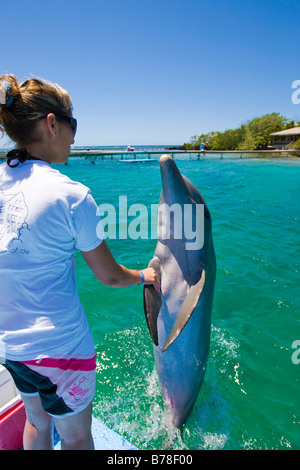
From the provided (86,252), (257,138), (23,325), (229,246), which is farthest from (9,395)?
(257,138)

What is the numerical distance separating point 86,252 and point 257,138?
69.1 m

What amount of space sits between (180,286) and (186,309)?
300mm

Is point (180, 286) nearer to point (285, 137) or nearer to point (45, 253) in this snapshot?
point (45, 253)

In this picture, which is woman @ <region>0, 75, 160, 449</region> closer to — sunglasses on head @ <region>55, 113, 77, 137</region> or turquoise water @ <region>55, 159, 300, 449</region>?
sunglasses on head @ <region>55, 113, 77, 137</region>

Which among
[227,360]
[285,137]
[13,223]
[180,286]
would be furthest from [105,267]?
[285,137]

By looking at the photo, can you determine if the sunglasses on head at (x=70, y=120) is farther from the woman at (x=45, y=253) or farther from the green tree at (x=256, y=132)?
the green tree at (x=256, y=132)

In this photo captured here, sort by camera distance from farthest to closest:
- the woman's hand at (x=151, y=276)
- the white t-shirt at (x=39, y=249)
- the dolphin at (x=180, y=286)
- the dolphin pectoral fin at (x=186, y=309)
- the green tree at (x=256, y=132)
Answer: the green tree at (x=256, y=132), the dolphin at (x=180, y=286), the woman's hand at (x=151, y=276), the dolphin pectoral fin at (x=186, y=309), the white t-shirt at (x=39, y=249)

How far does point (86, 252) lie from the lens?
4.85 ft

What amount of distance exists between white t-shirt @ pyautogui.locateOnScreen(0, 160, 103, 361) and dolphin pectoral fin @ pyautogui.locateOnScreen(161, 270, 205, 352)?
0.75 meters

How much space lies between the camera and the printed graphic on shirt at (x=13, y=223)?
1.31m

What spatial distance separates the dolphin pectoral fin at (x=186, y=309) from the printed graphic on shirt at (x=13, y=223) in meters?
1.15

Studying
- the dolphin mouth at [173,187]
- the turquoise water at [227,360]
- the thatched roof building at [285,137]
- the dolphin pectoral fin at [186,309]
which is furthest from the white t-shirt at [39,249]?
the thatched roof building at [285,137]

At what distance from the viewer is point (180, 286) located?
2.35 m

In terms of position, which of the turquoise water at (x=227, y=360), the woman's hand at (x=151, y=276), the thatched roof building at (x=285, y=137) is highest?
the thatched roof building at (x=285, y=137)
